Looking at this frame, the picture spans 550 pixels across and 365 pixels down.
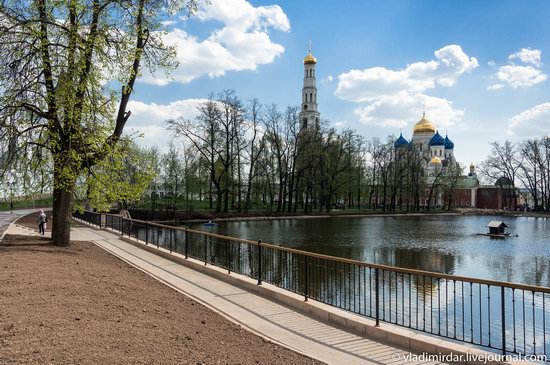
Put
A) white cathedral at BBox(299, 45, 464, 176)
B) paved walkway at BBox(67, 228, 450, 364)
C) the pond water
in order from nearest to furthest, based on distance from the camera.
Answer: paved walkway at BBox(67, 228, 450, 364)
the pond water
white cathedral at BBox(299, 45, 464, 176)

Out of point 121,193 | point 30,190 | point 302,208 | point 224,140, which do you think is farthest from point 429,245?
point 302,208

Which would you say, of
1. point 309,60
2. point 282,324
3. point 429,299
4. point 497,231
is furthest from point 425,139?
point 282,324

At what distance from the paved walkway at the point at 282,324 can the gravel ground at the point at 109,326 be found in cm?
36

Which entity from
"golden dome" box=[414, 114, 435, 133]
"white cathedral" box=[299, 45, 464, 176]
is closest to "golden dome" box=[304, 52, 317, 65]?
"white cathedral" box=[299, 45, 464, 176]

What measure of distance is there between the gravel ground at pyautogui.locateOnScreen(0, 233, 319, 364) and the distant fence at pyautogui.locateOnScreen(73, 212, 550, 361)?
2.24 meters

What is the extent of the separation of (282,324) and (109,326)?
107 inches

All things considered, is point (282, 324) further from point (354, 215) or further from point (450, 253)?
point (354, 215)

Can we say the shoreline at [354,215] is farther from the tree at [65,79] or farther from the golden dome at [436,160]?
the tree at [65,79]

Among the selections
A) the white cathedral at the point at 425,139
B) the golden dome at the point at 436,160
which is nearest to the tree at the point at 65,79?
the white cathedral at the point at 425,139

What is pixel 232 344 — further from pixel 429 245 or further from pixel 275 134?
pixel 275 134

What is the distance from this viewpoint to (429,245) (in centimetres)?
2852

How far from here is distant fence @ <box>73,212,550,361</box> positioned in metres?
6.97

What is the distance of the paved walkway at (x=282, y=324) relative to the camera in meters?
5.89

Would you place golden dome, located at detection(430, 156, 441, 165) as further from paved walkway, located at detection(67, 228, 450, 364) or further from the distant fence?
paved walkway, located at detection(67, 228, 450, 364)
